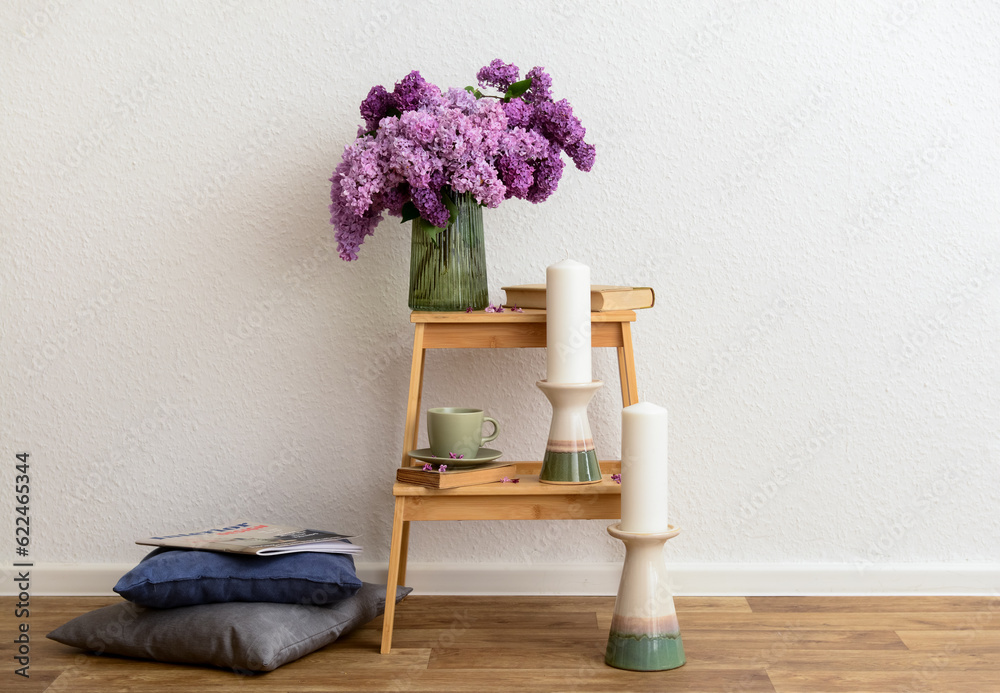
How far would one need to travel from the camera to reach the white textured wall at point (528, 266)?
1.78 m

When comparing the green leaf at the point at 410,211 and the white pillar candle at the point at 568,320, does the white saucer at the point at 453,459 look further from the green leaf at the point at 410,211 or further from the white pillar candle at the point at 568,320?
the green leaf at the point at 410,211

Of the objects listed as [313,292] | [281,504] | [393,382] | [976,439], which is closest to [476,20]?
[313,292]

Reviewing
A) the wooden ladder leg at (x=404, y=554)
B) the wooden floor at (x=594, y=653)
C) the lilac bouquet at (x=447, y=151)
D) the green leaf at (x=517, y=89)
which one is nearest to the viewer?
the wooden floor at (x=594, y=653)

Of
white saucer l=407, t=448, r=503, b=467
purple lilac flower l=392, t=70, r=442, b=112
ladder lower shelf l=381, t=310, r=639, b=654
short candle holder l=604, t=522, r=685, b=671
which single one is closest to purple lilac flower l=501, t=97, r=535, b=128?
purple lilac flower l=392, t=70, r=442, b=112

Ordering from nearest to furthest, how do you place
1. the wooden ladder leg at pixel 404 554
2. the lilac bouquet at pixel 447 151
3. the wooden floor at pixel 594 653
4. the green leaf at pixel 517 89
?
the wooden floor at pixel 594 653 < the lilac bouquet at pixel 447 151 < the green leaf at pixel 517 89 < the wooden ladder leg at pixel 404 554

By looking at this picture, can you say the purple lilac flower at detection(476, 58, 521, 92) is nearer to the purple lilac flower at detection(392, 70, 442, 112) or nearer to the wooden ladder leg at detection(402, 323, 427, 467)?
→ the purple lilac flower at detection(392, 70, 442, 112)

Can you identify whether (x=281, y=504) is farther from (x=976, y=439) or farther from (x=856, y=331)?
(x=976, y=439)


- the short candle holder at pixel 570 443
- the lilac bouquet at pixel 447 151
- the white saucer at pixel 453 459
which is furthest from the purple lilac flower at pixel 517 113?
the white saucer at pixel 453 459

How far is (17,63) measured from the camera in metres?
1.82

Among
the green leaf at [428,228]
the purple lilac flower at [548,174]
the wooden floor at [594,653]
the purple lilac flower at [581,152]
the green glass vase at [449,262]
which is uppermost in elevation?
the purple lilac flower at [581,152]

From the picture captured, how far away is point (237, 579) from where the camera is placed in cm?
152

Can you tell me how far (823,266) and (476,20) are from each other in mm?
880

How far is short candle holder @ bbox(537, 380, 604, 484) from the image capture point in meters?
1.51

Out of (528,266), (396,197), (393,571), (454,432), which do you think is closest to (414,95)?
(396,197)
